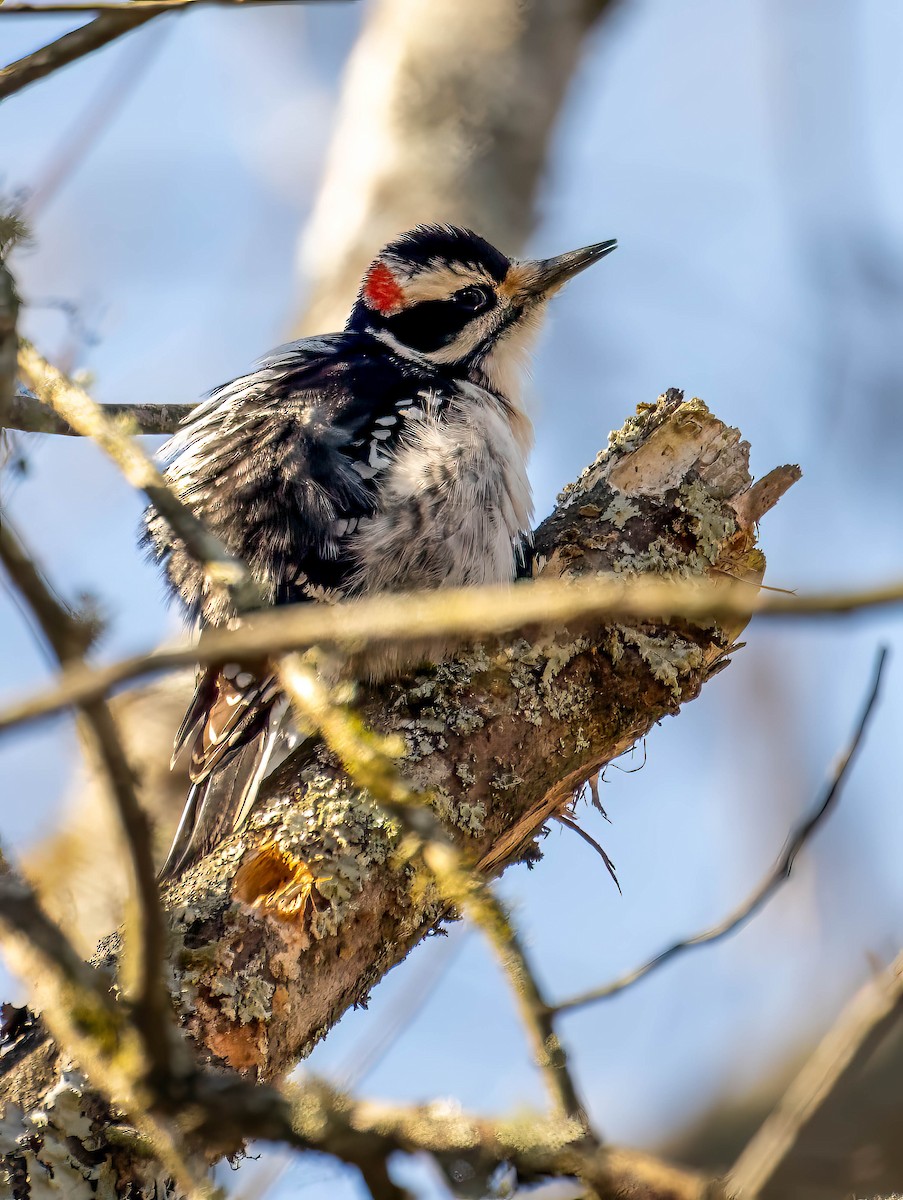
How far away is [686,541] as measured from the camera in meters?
3.01

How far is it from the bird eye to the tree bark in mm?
1004

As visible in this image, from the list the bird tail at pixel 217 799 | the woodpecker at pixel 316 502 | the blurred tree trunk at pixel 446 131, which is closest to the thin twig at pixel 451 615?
the woodpecker at pixel 316 502

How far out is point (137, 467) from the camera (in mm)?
1825

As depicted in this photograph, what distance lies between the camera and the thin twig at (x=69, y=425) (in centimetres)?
273

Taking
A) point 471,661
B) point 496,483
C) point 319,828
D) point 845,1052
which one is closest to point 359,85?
point 496,483

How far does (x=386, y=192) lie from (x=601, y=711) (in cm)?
366

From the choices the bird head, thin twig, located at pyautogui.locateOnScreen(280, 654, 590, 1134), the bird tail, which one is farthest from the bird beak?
thin twig, located at pyautogui.locateOnScreen(280, 654, 590, 1134)

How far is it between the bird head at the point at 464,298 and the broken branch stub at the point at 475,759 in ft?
2.97

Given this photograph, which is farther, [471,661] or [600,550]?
[600,550]

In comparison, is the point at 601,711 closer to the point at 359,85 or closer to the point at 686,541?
the point at 686,541

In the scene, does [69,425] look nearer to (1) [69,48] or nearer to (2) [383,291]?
(1) [69,48]

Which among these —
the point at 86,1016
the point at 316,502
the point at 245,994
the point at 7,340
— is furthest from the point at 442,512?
the point at 86,1016

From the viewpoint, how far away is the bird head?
3.96 m

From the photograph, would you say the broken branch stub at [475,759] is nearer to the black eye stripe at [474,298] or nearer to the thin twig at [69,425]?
the thin twig at [69,425]
